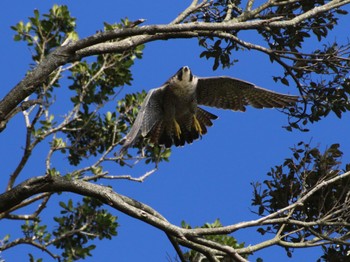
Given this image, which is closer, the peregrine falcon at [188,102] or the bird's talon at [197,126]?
the peregrine falcon at [188,102]

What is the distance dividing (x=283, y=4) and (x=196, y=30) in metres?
1.60

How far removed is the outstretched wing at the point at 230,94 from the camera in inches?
360

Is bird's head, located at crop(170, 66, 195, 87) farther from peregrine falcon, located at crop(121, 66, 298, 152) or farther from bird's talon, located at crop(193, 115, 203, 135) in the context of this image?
bird's talon, located at crop(193, 115, 203, 135)

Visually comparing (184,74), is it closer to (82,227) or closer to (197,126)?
(197,126)

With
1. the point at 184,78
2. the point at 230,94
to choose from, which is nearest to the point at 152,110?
the point at 184,78

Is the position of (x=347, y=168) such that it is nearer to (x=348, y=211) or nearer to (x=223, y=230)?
(x=348, y=211)

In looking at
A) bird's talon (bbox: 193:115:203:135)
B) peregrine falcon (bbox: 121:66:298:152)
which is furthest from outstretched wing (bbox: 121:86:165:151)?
bird's talon (bbox: 193:115:203:135)

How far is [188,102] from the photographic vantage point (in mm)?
9391

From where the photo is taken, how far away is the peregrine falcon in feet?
30.0

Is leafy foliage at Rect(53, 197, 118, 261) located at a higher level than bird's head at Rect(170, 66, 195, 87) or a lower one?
lower

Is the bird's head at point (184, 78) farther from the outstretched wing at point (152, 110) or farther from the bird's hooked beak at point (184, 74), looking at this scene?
the outstretched wing at point (152, 110)

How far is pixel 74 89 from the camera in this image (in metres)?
10.4

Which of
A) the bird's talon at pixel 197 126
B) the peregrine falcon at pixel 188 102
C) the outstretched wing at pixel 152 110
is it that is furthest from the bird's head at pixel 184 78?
the bird's talon at pixel 197 126

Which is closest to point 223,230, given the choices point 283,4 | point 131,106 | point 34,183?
point 34,183
